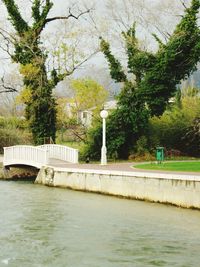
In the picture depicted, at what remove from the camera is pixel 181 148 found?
1527 inches

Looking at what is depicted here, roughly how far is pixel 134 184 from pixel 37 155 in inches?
347

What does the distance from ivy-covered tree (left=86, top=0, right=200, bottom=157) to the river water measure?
39.2ft

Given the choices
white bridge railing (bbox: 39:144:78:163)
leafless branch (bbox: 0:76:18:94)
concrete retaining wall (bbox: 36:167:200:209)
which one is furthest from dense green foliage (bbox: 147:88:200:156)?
concrete retaining wall (bbox: 36:167:200:209)

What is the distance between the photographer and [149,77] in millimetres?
36188

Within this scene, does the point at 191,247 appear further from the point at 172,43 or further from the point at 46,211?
the point at 172,43

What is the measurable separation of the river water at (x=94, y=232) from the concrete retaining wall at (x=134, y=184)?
499 mm

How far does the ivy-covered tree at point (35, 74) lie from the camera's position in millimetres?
39031

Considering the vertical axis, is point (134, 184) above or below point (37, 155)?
below

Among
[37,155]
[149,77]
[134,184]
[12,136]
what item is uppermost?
[149,77]

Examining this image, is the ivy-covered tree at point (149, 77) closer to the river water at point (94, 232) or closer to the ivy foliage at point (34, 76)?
the ivy foliage at point (34, 76)

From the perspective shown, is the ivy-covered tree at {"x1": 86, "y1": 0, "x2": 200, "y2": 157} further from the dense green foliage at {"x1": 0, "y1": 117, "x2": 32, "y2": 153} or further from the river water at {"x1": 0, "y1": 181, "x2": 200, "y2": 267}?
the river water at {"x1": 0, "y1": 181, "x2": 200, "y2": 267}

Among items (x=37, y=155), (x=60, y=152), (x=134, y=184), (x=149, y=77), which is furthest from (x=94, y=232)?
(x=149, y=77)

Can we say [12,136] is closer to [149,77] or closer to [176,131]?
[149,77]

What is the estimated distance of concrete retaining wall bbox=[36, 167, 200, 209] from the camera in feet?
71.7
